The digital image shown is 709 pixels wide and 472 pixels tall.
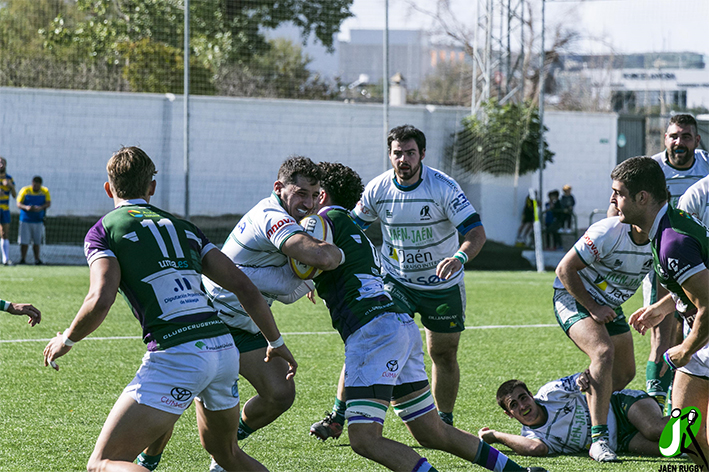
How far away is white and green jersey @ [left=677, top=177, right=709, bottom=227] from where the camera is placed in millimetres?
6047

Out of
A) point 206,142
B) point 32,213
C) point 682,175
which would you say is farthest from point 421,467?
point 206,142

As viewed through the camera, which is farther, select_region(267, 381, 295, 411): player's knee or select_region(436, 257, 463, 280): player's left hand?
select_region(436, 257, 463, 280): player's left hand

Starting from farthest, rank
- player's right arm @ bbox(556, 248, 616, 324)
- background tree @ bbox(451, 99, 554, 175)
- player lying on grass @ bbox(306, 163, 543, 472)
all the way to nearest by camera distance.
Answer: background tree @ bbox(451, 99, 554, 175), player's right arm @ bbox(556, 248, 616, 324), player lying on grass @ bbox(306, 163, 543, 472)

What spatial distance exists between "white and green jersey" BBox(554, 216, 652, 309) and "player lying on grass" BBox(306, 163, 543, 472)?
157 centimetres

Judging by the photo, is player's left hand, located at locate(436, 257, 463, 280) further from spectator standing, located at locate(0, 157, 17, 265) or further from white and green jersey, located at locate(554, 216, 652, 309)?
spectator standing, located at locate(0, 157, 17, 265)

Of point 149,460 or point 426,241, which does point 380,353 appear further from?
point 426,241

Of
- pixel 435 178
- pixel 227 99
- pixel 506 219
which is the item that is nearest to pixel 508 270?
pixel 506 219

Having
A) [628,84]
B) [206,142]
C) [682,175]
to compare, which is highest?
[628,84]

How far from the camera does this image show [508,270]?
19.2m

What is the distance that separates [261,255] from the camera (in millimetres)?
4613

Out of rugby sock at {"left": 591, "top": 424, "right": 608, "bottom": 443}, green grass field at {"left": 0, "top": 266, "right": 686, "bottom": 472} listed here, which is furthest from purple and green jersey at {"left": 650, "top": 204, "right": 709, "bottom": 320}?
green grass field at {"left": 0, "top": 266, "right": 686, "bottom": 472}

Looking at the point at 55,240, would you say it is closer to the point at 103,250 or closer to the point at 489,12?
the point at 489,12

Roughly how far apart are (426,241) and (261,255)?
1867 mm

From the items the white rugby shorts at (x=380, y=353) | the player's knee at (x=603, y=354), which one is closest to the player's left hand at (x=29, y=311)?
the white rugby shorts at (x=380, y=353)
